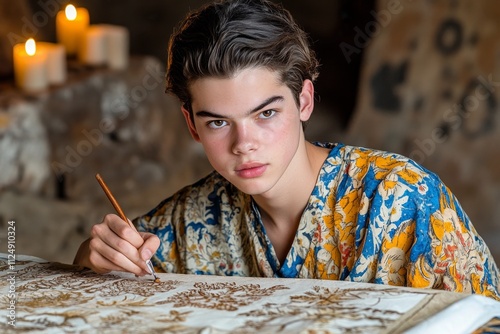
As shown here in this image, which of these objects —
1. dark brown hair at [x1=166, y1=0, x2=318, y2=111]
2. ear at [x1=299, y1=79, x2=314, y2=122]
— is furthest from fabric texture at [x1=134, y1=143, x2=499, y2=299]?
dark brown hair at [x1=166, y1=0, x2=318, y2=111]

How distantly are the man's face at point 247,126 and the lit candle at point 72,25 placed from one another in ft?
7.01

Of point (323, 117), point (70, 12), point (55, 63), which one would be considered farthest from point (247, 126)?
point (323, 117)

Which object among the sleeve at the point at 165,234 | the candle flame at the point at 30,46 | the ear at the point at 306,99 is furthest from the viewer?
the candle flame at the point at 30,46

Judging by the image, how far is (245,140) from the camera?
1459 mm

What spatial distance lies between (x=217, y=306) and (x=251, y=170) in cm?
36

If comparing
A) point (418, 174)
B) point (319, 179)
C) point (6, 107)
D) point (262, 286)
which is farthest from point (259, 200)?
point (6, 107)

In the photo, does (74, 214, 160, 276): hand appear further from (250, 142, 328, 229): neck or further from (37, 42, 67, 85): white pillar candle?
(37, 42, 67, 85): white pillar candle

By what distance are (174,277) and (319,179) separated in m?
0.41

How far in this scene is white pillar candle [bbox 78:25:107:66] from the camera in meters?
3.56

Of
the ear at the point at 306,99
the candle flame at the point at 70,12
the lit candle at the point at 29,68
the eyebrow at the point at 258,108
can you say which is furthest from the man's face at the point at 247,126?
the candle flame at the point at 70,12

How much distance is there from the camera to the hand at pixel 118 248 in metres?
1.41

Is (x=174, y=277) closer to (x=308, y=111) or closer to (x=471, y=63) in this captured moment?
(x=308, y=111)

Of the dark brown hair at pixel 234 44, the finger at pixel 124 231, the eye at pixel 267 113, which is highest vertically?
the dark brown hair at pixel 234 44

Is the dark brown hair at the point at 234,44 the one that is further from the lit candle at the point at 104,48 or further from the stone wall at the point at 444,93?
the lit candle at the point at 104,48
